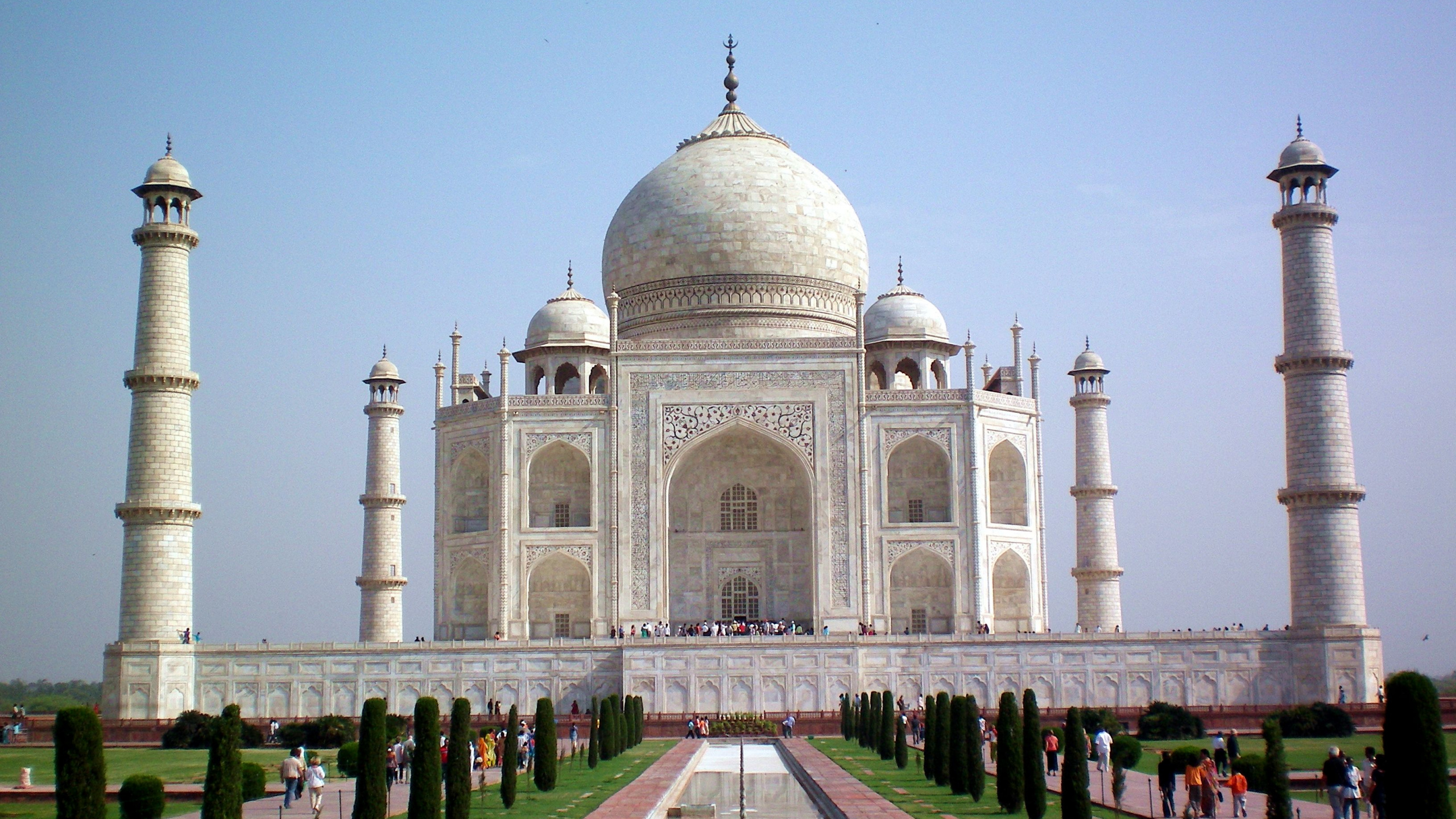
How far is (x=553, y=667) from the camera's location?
22.1 metres

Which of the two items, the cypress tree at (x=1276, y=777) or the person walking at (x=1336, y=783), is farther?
the person walking at (x=1336, y=783)

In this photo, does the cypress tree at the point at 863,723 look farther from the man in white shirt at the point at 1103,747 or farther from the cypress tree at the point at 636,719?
the man in white shirt at the point at 1103,747

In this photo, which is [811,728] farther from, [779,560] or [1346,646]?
[1346,646]

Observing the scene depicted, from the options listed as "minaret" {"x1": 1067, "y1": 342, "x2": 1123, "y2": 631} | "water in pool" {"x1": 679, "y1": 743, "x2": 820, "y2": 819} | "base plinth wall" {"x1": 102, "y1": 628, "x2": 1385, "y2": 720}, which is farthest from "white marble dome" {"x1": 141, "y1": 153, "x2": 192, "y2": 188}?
"minaret" {"x1": 1067, "y1": 342, "x2": 1123, "y2": 631}

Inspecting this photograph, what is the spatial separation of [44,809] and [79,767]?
4355 millimetres

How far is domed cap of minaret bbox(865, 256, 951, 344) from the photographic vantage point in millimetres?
27391

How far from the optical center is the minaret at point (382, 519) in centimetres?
2766

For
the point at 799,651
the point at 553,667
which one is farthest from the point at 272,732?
the point at 799,651

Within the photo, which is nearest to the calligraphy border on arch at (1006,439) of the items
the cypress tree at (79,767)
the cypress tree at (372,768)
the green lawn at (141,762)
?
the green lawn at (141,762)

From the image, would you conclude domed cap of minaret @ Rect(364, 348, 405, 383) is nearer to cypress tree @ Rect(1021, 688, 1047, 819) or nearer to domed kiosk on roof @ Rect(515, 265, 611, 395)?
domed kiosk on roof @ Rect(515, 265, 611, 395)

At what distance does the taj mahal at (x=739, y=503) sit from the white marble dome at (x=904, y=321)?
0.05m

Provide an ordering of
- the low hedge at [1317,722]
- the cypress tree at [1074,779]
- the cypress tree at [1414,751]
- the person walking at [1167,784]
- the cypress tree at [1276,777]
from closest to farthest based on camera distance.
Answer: the cypress tree at [1414,751], the cypress tree at [1276,777], the cypress tree at [1074,779], the person walking at [1167,784], the low hedge at [1317,722]

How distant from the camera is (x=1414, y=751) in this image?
864cm

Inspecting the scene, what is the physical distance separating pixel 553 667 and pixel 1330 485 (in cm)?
1030
